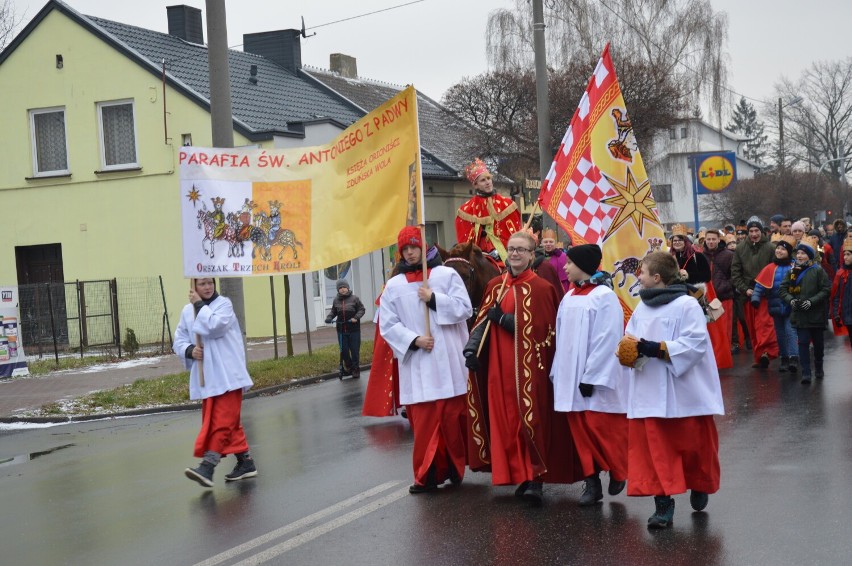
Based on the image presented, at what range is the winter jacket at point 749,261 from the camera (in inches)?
618

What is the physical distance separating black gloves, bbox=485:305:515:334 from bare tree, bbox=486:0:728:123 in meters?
25.0

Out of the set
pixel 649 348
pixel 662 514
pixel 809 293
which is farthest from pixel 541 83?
pixel 662 514

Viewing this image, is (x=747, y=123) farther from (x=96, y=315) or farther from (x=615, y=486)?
(x=615, y=486)

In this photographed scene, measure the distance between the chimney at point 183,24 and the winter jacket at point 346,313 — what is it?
719 inches

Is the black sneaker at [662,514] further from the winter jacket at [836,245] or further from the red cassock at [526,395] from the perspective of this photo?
the winter jacket at [836,245]

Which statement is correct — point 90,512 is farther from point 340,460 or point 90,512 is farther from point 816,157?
point 816,157

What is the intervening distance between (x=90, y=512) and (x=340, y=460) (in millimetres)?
2245

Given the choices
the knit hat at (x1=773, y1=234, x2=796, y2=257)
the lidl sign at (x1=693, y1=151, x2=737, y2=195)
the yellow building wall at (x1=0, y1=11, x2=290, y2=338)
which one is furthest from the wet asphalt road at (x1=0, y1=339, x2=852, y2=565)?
the yellow building wall at (x1=0, y1=11, x2=290, y2=338)

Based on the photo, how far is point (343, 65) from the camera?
43.1 meters

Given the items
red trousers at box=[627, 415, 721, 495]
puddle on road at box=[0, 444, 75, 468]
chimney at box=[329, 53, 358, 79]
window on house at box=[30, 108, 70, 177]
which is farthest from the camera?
chimney at box=[329, 53, 358, 79]

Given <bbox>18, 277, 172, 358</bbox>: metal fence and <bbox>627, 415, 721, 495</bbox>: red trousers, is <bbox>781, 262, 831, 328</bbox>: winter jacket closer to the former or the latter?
<bbox>627, 415, 721, 495</bbox>: red trousers

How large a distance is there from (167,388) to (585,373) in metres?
10.9

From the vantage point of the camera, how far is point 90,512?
8.74m

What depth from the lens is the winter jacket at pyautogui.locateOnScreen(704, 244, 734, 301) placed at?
16547 millimetres
